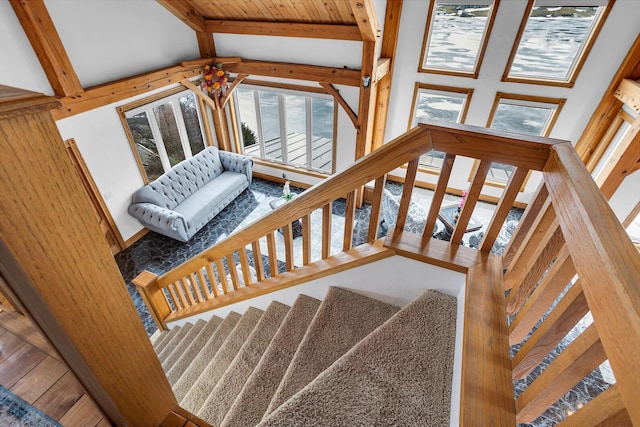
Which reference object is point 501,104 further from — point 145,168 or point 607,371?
point 145,168

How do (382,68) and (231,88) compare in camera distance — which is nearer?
(382,68)

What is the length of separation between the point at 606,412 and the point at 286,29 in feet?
17.2

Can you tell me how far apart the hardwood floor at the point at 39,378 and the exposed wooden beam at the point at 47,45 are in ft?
12.3

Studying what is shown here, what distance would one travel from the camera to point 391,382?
111 cm

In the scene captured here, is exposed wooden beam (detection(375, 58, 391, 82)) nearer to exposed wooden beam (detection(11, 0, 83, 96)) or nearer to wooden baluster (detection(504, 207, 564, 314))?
exposed wooden beam (detection(11, 0, 83, 96))

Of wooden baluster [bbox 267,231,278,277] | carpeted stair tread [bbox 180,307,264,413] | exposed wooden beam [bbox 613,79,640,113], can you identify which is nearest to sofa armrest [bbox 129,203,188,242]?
carpeted stair tread [bbox 180,307,264,413]

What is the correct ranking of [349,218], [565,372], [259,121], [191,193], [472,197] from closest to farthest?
→ [565,372] → [472,197] → [349,218] → [191,193] → [259,121]

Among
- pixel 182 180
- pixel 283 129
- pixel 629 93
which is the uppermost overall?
pixel 629 93

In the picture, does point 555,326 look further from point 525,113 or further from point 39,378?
point 525,113

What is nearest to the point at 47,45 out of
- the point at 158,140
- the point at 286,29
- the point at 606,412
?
the point at 158,140

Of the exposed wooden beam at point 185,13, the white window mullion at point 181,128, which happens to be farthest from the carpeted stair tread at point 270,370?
the exposed wooden beam at point 185,13

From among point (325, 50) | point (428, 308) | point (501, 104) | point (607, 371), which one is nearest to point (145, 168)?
point (325, 50)

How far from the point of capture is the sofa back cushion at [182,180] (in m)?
4.65

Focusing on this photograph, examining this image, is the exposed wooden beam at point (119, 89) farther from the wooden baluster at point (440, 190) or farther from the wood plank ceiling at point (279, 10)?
the wooden baluster at point (440, 190)
